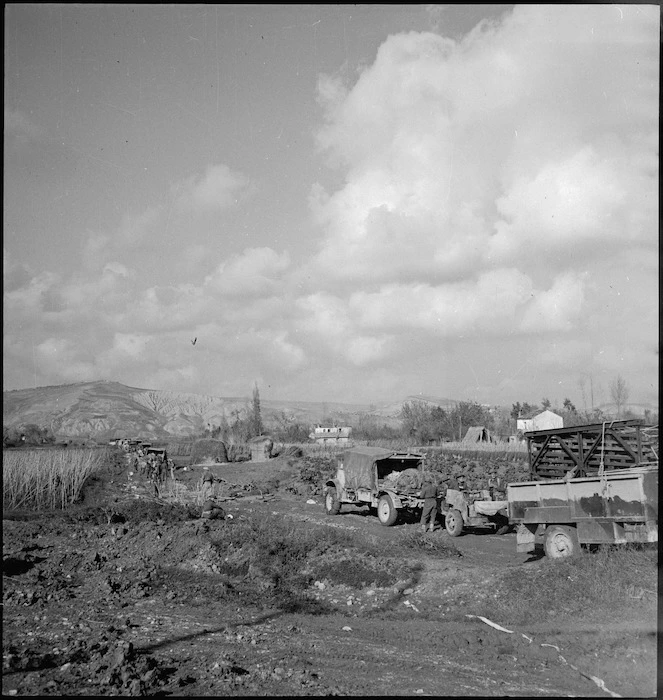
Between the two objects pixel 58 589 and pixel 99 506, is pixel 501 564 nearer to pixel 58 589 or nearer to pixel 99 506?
pixel 58 589

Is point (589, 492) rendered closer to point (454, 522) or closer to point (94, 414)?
point (454, 522)

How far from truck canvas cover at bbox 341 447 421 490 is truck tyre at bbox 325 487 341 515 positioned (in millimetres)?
671

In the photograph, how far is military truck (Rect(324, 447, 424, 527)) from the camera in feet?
55.7

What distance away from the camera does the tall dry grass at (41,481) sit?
19016 millimetres

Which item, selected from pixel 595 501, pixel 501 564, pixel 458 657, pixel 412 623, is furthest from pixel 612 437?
pixel 458 657

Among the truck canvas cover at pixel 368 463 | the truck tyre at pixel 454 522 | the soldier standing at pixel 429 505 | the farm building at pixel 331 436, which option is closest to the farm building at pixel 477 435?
the farm building at pixel 331 436

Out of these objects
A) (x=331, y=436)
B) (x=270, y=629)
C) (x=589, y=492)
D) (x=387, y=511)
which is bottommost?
(x=331, y=436)

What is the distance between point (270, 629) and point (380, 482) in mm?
10865

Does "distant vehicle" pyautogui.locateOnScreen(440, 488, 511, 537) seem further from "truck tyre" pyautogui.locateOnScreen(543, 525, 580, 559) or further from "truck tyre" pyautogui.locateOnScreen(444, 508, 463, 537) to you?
"truck tyre" pyautogui.locateOnScreen(543, 525, 580, 559)

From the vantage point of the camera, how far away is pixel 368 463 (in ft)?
60.1

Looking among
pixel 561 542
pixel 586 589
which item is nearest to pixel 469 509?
pixel 561 542

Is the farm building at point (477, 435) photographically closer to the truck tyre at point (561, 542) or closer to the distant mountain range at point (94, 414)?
the truck tyre at point (561, 542)

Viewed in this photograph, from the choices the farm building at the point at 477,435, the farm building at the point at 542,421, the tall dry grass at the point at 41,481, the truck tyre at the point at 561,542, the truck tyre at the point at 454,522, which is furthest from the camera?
the farm building at the point at 542,421

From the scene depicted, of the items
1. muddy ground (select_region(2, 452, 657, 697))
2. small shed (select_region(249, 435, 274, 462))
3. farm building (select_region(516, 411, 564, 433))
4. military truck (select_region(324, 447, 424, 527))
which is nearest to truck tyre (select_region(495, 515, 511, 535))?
muddy ground (select_region(2, 452, 657, 697))
